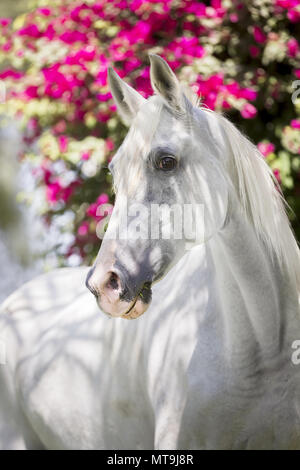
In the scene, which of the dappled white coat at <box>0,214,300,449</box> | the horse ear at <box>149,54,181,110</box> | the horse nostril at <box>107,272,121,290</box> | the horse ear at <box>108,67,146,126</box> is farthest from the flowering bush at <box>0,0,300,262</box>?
the horse nostril at <box>107,272,121,290</box>

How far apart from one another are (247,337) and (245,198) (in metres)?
0.43

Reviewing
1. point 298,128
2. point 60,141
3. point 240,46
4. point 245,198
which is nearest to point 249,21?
point 240,46

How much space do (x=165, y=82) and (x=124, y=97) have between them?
20 centimetres

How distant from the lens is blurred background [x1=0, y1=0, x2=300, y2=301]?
3502 millimetres

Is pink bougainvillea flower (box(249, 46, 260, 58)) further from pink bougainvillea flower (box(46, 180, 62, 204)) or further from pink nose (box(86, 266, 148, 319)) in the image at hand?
pink nose (box(86, 266, 148, 319))

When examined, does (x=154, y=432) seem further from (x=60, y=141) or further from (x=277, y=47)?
(x=277, y=47)

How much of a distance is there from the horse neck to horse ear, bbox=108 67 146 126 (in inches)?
17.7

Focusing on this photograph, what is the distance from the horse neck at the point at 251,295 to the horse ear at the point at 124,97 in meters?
0.45

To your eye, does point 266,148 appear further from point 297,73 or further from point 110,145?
point 110,145

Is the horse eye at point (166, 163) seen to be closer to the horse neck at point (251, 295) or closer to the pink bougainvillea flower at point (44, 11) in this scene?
the horse neck at point (251, 295)

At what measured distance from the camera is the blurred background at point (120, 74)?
3.50 metres

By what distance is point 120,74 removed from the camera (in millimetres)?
3564

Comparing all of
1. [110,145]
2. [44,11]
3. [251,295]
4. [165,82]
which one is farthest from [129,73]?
[251,295]

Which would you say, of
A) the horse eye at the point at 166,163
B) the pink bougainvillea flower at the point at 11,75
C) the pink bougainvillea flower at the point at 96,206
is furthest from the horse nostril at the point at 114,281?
the pink bougainvillea flower at the point at 11,75
